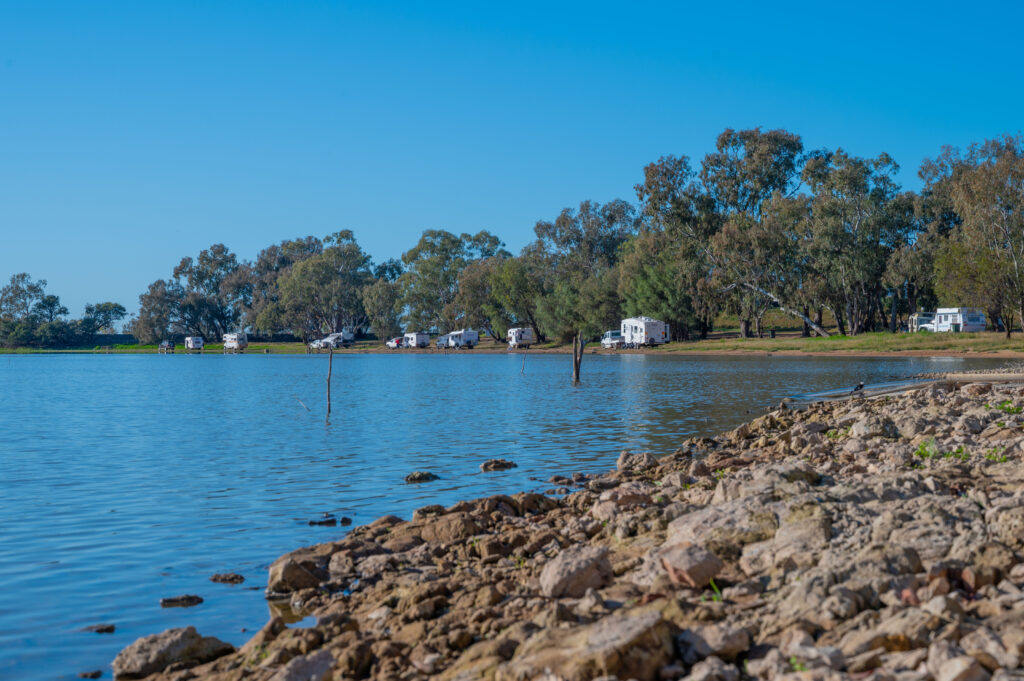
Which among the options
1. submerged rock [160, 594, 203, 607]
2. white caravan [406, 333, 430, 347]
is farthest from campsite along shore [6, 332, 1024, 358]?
submerged rock [160, 594, 203, 607]

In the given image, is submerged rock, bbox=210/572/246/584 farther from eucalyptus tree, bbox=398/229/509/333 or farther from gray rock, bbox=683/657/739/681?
eucalyptus tree, bbox=398/229/509/333

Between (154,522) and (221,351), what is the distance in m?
163

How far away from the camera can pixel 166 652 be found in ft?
25.7

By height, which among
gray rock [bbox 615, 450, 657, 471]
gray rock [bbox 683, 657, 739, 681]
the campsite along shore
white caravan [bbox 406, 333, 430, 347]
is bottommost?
gray rock [bbox 615, 450, 657, 471]

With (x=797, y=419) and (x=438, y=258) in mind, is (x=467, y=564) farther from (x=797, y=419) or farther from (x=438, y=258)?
(x=438, y=258)

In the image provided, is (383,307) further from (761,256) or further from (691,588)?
(691,588)

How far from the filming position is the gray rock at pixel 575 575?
7621 millimetres

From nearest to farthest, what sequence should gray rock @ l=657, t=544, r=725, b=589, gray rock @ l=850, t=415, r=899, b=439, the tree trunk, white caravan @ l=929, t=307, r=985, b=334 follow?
gray rock @ l=657, t=544, r=725, b=589 < gray rock @ l=850, t=415, r=899, b=439 < the tree trunk < white caravan @ l=929, t=307, r=985, b=334

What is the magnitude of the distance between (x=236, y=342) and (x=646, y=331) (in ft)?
292

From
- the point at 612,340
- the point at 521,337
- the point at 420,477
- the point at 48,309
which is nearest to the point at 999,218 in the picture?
the point at 612,340

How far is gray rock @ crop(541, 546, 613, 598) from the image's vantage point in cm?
762

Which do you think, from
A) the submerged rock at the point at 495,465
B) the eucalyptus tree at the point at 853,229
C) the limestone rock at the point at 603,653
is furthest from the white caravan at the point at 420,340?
the limestone rock at the point at 603,653

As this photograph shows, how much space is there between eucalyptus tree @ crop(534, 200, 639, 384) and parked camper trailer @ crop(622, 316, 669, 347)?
37.2 ft

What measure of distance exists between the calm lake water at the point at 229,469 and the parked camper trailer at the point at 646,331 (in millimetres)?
47390
